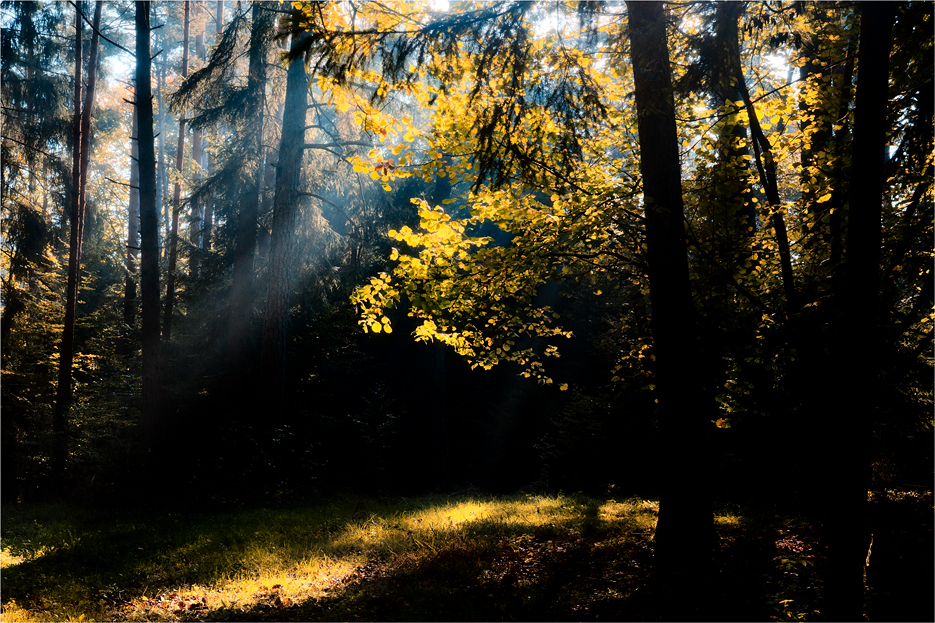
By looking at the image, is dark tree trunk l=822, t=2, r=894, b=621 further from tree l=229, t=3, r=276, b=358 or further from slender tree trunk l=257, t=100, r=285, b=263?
slender tree trunk l=257, t=100, r=285, b=263

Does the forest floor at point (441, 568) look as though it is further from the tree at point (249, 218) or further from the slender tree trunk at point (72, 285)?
the tree at point (249, 218)

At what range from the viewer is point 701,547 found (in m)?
4.95

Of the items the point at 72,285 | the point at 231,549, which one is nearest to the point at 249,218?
the point at 72,285

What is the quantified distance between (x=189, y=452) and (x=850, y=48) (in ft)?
47.3

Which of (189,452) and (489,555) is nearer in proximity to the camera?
(489,555)

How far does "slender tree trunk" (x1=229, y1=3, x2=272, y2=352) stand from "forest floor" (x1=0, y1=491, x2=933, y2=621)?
6554 mm

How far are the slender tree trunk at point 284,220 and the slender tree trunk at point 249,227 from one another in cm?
201

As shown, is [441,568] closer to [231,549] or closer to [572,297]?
[231,549]

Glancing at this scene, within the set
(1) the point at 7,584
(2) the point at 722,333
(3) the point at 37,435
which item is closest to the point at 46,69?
(3) the point at 37,435

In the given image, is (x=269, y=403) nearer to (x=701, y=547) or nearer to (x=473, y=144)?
(x=473, y=144)

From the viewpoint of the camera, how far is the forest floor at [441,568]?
4598 millimetres

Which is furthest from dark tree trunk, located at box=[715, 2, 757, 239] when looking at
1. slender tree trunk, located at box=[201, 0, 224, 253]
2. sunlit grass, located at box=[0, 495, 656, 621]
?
slender tree trunk, located at box=[201, 0, 224, 253]

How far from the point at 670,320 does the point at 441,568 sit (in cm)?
338

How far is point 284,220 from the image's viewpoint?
12.7 m
